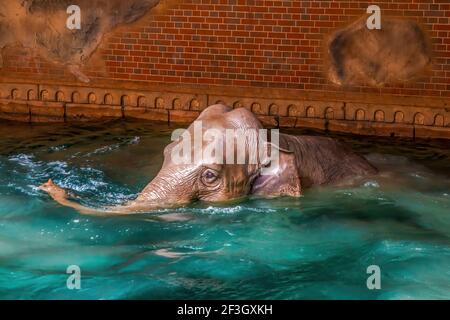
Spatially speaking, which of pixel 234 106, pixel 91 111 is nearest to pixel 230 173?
pixel 234 106

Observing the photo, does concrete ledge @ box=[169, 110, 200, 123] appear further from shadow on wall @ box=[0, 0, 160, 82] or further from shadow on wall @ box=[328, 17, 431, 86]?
shadow on wall @ box=[328, 17, 431, 86]

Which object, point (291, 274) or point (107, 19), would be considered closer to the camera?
point (291, 274)

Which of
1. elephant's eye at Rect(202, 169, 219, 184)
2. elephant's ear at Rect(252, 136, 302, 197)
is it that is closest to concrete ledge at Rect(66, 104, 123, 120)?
elephant's ear at Rect(252, 136, 302, 197)

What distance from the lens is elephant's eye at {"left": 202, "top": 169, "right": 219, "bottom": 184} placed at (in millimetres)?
8126

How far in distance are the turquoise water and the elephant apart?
0.12 metres

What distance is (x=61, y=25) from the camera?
12.7 meters

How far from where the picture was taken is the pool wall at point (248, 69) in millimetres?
11719

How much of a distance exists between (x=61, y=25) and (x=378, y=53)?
4.50 metres

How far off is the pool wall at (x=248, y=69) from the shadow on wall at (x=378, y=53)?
0.01m

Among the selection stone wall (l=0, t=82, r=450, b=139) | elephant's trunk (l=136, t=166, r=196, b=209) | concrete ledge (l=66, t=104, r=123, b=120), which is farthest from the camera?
concrete ledge (l=66, t=104, r=123, b=120)

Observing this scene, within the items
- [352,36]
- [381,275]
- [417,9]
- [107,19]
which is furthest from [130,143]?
[381,275]
